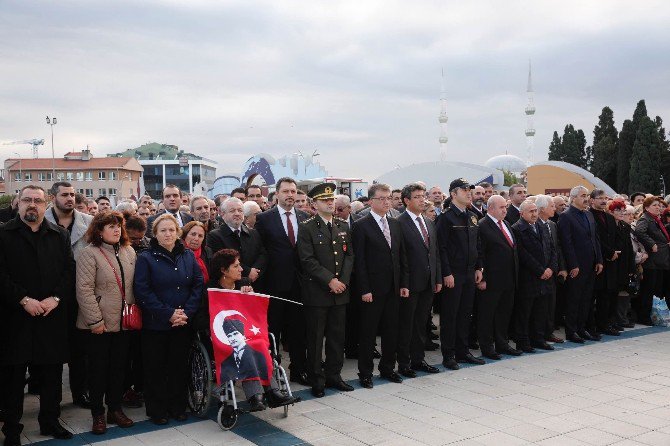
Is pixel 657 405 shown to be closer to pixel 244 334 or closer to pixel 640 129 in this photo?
pixel 244 334

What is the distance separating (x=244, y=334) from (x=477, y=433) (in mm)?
1992

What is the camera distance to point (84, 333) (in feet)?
17.3

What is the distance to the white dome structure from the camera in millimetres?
87312

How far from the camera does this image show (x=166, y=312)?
208 inches

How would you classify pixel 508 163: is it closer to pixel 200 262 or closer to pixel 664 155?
pixel 664 155

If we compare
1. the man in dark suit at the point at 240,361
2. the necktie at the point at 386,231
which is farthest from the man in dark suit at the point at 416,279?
the man in dark suit at the point at 240,361

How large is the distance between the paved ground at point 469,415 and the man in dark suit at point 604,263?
1.89m

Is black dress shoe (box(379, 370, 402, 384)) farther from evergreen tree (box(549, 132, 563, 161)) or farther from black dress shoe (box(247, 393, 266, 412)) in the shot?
evergreen tree (box(549, 132, 563, 161))

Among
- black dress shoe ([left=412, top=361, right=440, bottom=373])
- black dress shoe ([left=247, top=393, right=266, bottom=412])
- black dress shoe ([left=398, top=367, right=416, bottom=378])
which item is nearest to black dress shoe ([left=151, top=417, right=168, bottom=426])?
black dress shoe ([left=247, top=393, right=266, bottom=412])

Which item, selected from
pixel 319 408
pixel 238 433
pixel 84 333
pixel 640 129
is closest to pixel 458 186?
pixel 319 408

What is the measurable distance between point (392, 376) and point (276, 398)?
1.71 meters

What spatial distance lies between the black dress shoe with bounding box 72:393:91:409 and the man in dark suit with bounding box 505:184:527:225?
5692 millimetres

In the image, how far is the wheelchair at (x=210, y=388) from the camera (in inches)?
203

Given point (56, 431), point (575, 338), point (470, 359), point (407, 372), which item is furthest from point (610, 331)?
point (56, 431)
